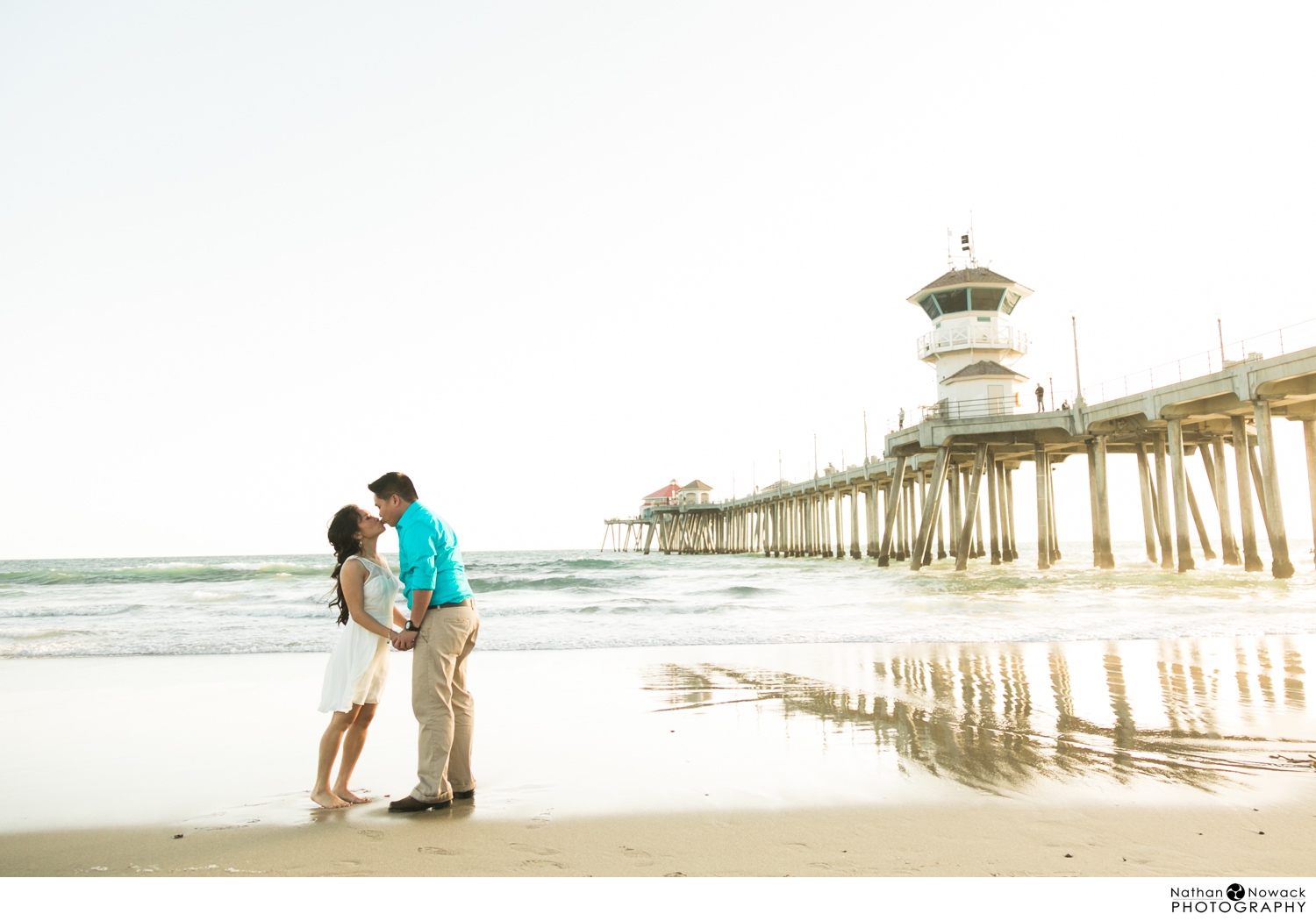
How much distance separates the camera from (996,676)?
6.77 meters

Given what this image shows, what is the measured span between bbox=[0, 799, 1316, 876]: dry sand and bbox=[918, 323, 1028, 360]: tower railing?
2844 cm

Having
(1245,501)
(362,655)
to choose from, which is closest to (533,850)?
(362,655)

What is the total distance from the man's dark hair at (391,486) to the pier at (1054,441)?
17.2m

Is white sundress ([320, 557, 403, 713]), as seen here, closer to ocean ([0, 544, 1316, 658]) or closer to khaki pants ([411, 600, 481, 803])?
khaki pants ([411, 600, 481, 803])

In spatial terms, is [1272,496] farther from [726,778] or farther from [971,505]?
[726,778]

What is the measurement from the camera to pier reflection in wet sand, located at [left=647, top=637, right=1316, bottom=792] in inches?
155

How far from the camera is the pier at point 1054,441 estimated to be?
17094 millimetres

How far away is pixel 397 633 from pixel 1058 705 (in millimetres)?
4260

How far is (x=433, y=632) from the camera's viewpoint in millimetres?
3637

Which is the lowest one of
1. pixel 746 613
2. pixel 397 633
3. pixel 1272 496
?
pixel 746 613

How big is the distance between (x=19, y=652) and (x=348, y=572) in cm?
973

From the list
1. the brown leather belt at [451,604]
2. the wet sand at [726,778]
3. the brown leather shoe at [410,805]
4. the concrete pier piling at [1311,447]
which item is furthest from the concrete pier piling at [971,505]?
the brown leather shoe at [410,805]
